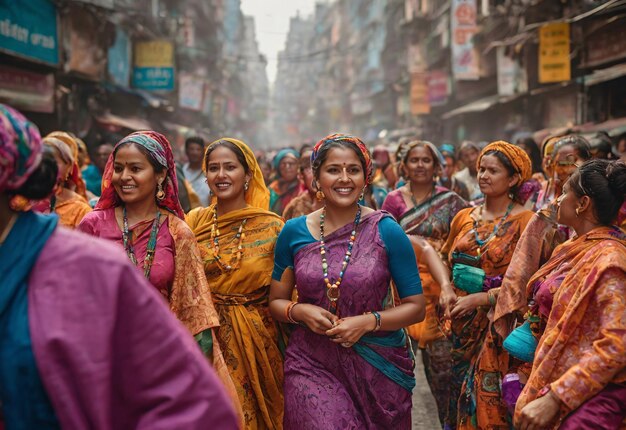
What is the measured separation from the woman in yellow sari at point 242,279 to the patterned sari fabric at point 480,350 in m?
1.23

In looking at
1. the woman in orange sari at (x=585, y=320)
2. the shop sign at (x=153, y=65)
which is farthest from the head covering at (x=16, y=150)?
the shop sign at (x=153, y=65)

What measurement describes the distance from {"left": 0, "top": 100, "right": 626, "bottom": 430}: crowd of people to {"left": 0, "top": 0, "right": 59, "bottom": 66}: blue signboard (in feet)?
22.1

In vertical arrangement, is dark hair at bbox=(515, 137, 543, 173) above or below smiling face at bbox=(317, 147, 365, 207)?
above

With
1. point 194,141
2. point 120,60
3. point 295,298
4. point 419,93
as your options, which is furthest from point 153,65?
A: point 295,298

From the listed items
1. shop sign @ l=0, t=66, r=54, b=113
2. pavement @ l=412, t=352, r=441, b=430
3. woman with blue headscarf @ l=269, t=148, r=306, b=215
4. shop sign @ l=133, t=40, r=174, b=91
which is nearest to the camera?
pavement @ l=412, t=352, r=441, b=430

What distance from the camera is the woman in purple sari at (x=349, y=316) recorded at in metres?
2.98

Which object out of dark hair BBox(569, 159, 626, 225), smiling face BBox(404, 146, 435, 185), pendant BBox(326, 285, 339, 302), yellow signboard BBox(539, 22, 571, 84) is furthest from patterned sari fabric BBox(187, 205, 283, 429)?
yellow signboard BBox(539, 22, 571, 84)

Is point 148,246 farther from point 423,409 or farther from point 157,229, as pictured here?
point 423,409

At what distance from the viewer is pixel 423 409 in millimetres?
5461

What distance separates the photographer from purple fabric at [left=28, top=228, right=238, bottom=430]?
54.0 inches

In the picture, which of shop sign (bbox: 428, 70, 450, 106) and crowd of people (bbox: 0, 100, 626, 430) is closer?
crowd of people (bbox: 0, 100, 626, 430)

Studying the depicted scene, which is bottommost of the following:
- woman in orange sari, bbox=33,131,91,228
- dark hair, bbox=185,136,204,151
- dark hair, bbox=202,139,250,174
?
woman in orange sari, bbox=33,131,91,228

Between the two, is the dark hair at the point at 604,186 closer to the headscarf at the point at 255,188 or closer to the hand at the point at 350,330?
the hand at the point at 350,330

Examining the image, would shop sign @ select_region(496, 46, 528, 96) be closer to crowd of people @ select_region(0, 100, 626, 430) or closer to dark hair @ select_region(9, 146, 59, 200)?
crowd of people @ select_region(0, 100, 626, 430)
